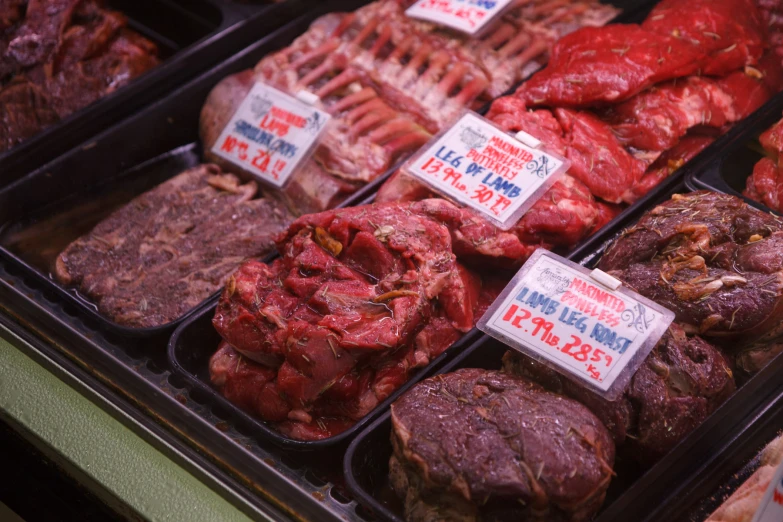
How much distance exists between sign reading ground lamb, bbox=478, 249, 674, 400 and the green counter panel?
36.0 inches

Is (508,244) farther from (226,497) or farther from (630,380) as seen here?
(226,497)

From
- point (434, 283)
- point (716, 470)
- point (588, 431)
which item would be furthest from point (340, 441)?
point (716, 470)

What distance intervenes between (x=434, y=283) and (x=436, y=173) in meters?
0.58

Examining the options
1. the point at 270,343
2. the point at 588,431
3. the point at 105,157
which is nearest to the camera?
the point at 588,431

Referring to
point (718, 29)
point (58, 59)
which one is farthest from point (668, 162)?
point (58, 59)

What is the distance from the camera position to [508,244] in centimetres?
260

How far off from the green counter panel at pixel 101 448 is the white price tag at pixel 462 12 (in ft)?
7.61

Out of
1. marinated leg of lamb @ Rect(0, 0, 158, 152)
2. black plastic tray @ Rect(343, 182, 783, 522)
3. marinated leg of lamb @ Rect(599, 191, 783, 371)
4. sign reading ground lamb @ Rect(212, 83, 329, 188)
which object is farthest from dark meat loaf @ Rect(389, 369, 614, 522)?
marinated leg of lamb @ Rect(0, 0, 158, 152)

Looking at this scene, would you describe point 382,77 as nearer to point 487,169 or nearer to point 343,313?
point 487,169

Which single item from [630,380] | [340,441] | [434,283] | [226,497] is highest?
[630,380]

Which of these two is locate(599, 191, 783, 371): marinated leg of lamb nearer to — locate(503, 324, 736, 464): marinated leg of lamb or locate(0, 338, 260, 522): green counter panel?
locate(503, 324, 736, 464): marinated leg of lamb

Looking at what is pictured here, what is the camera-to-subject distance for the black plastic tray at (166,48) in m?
3.47

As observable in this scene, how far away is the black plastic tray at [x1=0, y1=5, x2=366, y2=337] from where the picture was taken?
3.35 metres

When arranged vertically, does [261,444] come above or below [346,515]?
below
